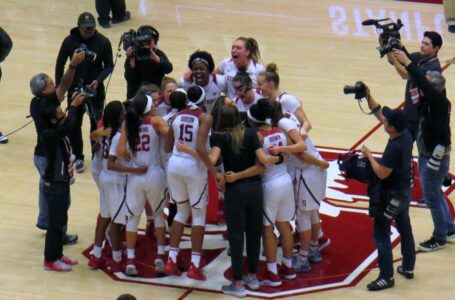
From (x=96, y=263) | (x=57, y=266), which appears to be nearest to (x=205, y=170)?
(x=96, y=263)

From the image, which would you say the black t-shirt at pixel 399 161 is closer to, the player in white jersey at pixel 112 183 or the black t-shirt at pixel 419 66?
the black t-shirt at pixel 419 66

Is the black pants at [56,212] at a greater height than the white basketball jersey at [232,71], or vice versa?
the white basketball jersey at [232,71]

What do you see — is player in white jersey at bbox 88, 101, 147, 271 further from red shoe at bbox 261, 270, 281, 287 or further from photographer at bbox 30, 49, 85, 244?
red shoe at bbox 261, 270, 281, 287

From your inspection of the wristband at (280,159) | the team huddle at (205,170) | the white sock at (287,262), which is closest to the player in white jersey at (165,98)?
the team huddle at (205,170)

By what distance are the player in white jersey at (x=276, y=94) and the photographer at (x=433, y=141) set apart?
1.00 metres

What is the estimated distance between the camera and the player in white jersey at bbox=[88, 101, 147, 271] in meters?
9.42

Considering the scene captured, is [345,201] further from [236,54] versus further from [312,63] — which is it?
[312,63]

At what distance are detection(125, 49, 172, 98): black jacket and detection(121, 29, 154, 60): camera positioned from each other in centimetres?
14

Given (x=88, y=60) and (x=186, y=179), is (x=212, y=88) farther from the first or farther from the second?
(x=88, y=60)

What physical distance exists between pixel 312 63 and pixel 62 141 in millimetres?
7150

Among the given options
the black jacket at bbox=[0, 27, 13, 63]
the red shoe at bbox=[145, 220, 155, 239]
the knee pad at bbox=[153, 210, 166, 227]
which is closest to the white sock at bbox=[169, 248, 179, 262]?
the knee pad at bbox=[153, 210, 166, 227]

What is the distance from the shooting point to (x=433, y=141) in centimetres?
1002

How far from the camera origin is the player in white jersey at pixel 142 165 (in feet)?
30.6

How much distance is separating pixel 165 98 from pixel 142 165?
872 mm
